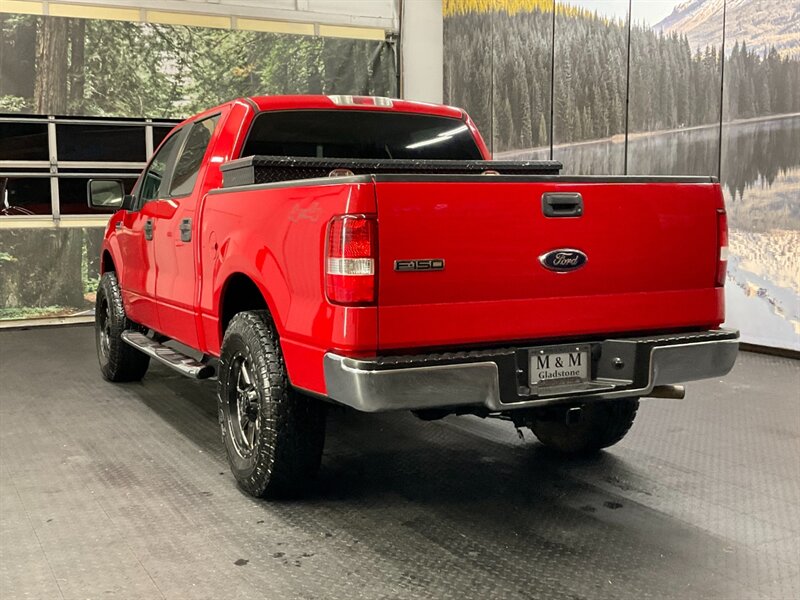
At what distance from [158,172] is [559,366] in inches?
126

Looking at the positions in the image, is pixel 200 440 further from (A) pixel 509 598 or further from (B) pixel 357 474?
(A) pixel 509 598

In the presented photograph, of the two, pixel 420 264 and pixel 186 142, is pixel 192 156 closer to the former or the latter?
pixel 186 142

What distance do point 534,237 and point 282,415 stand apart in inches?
46.7

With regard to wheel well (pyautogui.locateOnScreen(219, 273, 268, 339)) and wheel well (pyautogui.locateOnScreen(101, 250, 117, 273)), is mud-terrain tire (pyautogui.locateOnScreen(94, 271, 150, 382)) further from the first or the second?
wheel well (pyautogui.locateOnScreen(219, 273, 268, 339))

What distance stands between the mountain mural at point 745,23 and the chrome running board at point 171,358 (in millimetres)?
5165

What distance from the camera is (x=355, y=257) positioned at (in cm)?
271

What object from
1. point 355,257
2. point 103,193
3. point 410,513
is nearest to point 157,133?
point 103,193

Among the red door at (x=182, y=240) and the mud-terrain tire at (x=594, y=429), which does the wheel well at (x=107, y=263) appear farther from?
the mud-terrain tire at (x=594, y=429)

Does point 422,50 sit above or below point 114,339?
above

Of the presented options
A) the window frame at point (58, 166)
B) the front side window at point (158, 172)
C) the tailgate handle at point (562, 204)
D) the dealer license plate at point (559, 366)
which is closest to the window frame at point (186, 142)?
the front side window at point (158, 172)

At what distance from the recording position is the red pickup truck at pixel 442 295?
2.74m

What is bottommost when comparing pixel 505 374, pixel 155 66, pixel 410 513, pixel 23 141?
pixel 410 513

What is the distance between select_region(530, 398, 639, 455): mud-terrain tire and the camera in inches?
154

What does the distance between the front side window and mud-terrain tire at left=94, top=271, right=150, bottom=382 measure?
2.74 ft
